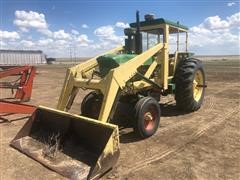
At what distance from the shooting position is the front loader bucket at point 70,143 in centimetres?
412

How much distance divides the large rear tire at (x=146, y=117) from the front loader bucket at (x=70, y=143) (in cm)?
114

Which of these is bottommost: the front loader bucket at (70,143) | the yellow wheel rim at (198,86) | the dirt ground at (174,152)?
the dirt ground at (174,152)

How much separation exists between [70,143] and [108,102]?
96 cm

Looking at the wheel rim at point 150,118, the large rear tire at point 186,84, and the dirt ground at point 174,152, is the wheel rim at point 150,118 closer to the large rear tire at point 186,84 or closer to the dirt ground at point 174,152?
the dirt ground at point 174,152

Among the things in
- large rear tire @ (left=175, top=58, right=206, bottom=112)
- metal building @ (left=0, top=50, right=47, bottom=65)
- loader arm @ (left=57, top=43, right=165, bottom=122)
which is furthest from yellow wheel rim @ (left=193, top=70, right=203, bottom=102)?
metal building @ (left=0, top=50, right=47, bottom=65)

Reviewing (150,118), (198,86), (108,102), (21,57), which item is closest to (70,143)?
(108,102)

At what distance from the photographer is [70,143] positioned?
4.98 metres

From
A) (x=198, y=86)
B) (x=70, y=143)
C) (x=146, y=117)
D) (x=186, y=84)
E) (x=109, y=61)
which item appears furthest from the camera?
Answer: (x=198, y=86)

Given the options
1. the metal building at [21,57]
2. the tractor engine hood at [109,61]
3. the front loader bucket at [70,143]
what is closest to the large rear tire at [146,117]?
the tractor engine hood at [109,61]

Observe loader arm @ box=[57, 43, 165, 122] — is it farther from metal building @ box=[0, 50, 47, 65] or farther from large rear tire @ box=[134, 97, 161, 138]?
metal building @ box=[0, 50, 47, 65]

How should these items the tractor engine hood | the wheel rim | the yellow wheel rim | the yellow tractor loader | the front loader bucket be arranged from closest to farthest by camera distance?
1. the front loader bucket
2. the yellow tractor loader
3. the wheel rim
4. the tractor engine hood
5. the yellow wheel rim

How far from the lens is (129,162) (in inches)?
182

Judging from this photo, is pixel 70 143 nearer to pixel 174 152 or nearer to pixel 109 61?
pixel 174 152

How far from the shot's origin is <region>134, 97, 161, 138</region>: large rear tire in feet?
18.0
